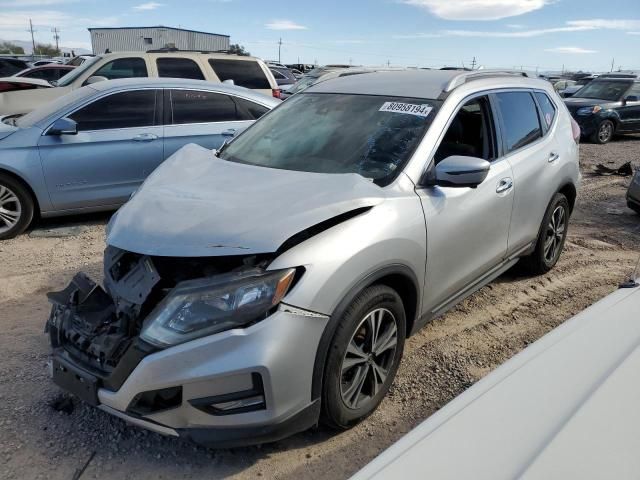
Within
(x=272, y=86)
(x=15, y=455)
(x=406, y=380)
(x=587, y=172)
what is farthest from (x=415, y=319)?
(x=587, y=172)

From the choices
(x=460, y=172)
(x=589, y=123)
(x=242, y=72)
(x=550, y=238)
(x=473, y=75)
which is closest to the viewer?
(x=460, y=172)

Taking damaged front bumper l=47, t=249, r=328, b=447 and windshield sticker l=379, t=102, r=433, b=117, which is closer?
damaged front bumper l=47, t=249, r=328, b=447

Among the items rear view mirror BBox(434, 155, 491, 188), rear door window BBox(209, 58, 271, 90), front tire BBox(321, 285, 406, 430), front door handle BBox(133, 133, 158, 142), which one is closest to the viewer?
front tire BBox(321, 285, 406, 430)

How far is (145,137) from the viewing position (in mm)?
6055

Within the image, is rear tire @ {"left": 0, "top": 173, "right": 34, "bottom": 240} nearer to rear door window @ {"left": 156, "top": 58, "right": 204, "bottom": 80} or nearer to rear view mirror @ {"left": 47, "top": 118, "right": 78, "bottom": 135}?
rear view mirror @ {"left": 47, "top": 118, "right": 78, "bottom": 135}

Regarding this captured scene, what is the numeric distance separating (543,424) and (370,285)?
4.08ft

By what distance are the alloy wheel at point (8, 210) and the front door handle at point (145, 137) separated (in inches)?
53.8

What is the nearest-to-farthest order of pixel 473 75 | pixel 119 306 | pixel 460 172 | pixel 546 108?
1. pixel 119 306
2. pixel 460 172
3. pixel 473 75
4. pixel 546 108

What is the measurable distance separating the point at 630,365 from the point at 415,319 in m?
1.47

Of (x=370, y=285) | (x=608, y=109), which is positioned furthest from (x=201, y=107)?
(x=608, y=109)

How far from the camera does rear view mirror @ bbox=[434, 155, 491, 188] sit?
9.51 ft

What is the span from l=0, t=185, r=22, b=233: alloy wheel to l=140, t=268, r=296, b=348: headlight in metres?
4.09

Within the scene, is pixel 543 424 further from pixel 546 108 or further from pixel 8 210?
pixel 8 210

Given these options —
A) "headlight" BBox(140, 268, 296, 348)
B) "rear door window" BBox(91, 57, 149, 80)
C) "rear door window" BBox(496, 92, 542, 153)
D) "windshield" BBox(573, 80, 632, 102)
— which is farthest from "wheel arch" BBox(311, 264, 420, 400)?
"windshield" BBox(573, 80, 632, 102)
